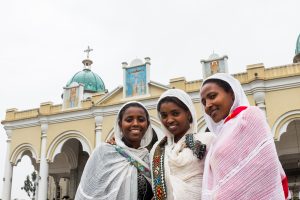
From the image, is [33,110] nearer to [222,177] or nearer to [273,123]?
[273,123]

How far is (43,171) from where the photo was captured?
15.1 meters

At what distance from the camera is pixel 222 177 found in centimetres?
185

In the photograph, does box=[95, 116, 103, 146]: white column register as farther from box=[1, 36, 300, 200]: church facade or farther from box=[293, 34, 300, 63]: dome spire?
box=[293, 34, 300, 63]: dome spire

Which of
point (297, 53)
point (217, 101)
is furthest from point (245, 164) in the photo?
point (297, 53)

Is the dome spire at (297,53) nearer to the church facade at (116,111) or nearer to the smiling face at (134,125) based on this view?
the church facade at (116,111)

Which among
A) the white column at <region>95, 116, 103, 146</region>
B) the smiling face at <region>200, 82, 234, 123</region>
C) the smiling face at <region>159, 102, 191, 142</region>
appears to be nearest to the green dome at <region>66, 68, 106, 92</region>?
the white column at <region>95, 116, 103, 146</region>

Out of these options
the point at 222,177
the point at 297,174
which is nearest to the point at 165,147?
the point at 222,177

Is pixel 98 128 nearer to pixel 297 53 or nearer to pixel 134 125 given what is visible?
pixel 297 53

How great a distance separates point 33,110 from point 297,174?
12722 millimetres

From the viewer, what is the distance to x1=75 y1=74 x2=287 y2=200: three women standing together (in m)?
1.79

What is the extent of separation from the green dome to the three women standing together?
20.2 m

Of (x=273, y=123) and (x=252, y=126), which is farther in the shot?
(x=273, y=123)

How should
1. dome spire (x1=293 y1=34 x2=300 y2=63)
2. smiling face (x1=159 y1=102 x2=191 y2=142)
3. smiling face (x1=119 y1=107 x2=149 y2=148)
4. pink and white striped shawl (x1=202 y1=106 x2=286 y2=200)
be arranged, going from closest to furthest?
pink and white striped shawl (x1=202 y1=106 x2=286 y2=200)
smiling face (x1=159 y1=102 x2=191 y2=142)
smiling face (x1=119 y1=107 x2=149 y2=148)
dome spire (x1=293 y1=34 x2=300 y2=63)

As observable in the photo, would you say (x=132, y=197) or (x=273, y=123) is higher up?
(x=273, y=123)
